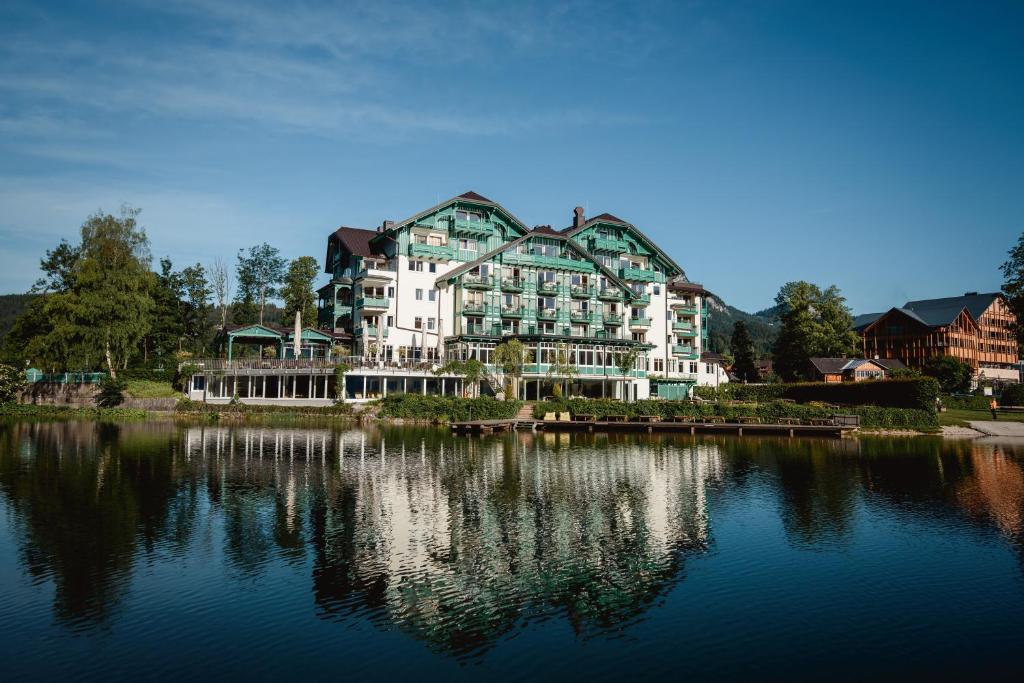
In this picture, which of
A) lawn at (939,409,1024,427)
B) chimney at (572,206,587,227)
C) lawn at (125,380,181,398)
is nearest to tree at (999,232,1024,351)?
lawn at (939,409,1024,427)

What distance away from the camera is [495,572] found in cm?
1611

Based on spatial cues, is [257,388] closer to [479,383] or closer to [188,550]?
[479,383]

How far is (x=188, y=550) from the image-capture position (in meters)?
17.4

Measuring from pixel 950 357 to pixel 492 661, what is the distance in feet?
280

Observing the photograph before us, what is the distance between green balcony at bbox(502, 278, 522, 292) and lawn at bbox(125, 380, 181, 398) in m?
29.3

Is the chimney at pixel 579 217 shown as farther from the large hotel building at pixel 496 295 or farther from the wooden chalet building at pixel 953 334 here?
the wooden chalet building at pixel 953 334

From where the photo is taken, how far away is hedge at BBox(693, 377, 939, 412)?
55.4 meters

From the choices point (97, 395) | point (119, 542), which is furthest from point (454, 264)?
point (119, 542)

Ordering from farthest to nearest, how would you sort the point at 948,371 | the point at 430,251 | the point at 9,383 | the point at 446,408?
the point at 948,371
the point at 430,251
the point at 9,383
the point at 446,408

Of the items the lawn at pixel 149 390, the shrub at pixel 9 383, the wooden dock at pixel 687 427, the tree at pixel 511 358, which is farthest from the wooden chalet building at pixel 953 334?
the shrub at pixel 9 383

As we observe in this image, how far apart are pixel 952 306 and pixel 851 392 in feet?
137

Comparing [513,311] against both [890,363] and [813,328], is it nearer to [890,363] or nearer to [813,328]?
[813,328]

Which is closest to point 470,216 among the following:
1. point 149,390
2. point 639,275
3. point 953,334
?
point 639,275

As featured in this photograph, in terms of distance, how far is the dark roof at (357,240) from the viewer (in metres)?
66.1
